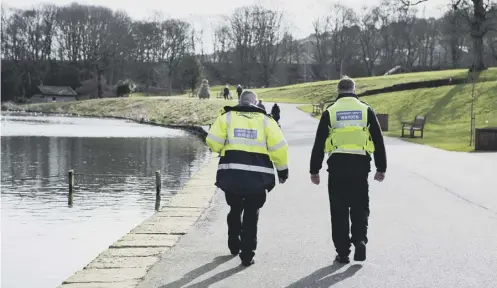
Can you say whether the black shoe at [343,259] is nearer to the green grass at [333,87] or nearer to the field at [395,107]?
the field at [395,107]

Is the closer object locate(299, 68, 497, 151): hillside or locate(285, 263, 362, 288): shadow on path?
locate(285, 263, 362, 288): shadow on path

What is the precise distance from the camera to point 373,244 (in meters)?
7.59

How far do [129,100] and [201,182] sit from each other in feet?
207

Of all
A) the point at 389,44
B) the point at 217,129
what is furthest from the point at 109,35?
the point at 217,129

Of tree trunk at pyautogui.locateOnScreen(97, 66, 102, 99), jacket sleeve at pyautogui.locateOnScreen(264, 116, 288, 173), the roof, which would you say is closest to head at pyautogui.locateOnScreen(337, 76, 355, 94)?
jacket sleeve at pyautogui.locateOnScreen(264, 116, 288, 173)

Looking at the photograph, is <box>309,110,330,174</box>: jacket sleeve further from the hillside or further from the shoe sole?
the hillside

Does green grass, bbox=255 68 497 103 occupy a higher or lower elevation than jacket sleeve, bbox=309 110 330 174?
higher

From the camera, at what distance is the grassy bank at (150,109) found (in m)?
55.1

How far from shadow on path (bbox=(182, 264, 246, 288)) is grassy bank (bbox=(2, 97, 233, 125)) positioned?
4365 cm

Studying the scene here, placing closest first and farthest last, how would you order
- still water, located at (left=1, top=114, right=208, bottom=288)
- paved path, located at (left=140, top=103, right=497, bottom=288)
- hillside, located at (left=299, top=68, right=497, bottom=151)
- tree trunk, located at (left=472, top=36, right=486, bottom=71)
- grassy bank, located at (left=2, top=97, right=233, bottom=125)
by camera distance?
paved path, located at (left=140, top=103, right=497, bottom=288) < still water, located at (left=1, top=114, right=208, bottom=288) < hillside, located at (left=299, top=68, right=497, bottom=151) < tree trunk, located at (left=472, top=36, right=486, bottom=71) < grassy bank, located at (left=2, top=97, right=233, bottom=125)

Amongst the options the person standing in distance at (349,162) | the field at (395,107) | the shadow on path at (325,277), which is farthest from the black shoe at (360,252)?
the field at (395,107)

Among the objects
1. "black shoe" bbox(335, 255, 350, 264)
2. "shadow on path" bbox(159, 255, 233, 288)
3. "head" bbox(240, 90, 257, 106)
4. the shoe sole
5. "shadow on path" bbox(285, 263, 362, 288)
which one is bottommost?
"shadow on path" bbox(159, 255, 233, 288)

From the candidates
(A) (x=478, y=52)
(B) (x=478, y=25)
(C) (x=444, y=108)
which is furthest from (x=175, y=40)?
(C) (x=444, y=108)

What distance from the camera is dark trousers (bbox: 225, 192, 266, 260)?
663cm
